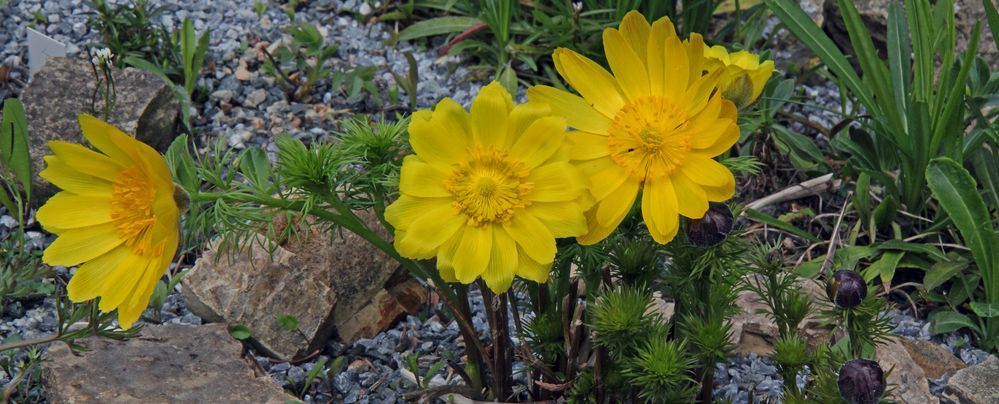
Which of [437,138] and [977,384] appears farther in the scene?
[977,384]

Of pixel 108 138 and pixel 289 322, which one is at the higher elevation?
pixel 108 138

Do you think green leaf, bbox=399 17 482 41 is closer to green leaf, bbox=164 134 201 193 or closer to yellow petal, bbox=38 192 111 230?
green leaf, bbox=164 134 201 193

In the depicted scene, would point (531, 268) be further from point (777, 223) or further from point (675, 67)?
point (777, 223)

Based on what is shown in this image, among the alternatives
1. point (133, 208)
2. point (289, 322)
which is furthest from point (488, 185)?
point (289, 322)

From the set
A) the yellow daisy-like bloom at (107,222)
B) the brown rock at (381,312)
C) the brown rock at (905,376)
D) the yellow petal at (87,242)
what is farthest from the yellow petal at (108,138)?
the brown rock at (905,376)

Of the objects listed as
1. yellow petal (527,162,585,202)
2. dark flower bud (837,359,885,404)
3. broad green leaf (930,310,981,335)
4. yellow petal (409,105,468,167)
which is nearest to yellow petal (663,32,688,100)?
yellow petal (527,162,585,202)

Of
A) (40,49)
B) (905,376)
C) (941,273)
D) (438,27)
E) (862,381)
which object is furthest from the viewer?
(438,27)

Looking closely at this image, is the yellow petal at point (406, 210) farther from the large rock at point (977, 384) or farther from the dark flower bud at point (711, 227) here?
the large rock at point (977, 384)
